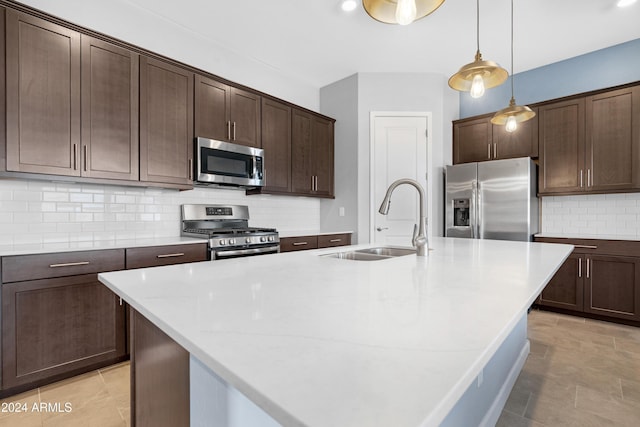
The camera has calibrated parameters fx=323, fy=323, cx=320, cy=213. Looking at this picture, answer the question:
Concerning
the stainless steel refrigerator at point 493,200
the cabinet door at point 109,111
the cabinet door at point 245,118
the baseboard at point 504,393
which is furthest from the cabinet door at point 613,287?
the cabinet door at point 109,111

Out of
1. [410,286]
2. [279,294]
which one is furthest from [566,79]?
[279,294]

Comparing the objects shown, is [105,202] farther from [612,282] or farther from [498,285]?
[612,282]

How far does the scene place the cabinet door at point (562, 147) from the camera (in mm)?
3338

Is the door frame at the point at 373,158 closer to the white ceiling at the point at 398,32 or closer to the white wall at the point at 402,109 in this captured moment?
the white wall at the point at 402,109

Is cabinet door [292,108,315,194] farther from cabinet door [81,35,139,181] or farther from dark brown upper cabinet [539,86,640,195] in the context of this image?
dark brown upper cabinet [539,86,640,195]

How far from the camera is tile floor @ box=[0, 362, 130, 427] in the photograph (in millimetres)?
1701

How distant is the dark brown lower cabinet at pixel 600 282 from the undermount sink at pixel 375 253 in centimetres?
237

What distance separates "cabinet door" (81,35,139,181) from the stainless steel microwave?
0.53m

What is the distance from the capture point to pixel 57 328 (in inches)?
78.8

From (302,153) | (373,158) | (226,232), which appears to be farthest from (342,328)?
(373,158)

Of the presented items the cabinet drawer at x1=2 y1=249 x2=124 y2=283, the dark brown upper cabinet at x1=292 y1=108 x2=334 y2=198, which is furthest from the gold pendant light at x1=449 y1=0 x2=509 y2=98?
the cabinet drawer at x1=2 y1=249 x2=124 y2=283

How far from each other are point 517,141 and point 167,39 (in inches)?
151

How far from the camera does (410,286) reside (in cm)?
94

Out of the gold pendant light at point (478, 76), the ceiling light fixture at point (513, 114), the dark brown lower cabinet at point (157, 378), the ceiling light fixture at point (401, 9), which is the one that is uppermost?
the ceiling light fixture at point (401, 9)
